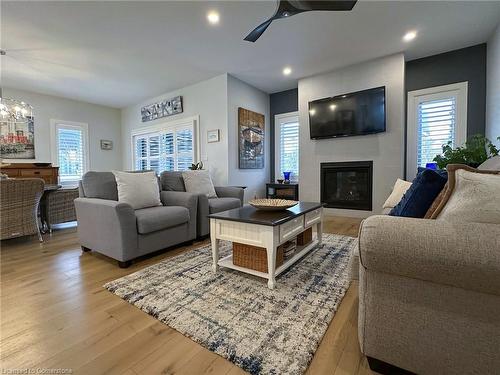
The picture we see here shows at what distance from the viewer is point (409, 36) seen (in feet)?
10.1

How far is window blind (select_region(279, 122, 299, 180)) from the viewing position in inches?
200

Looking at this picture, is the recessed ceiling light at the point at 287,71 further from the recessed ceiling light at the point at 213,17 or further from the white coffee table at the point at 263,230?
the white coffee table at the point at 263,230

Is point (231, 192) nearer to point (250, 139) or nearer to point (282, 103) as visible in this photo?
point (250, 139)

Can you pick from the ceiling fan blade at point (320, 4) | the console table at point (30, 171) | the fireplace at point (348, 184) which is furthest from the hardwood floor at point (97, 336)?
the console table at point (30, 171)

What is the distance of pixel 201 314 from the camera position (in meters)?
1.38

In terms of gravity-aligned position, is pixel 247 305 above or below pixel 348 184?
below

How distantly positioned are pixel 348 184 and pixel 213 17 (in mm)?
3166

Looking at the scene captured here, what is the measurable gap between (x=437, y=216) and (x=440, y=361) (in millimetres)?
522

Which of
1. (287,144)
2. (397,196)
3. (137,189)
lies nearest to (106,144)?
(137,189)

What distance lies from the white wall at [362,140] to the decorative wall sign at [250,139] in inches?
36.7

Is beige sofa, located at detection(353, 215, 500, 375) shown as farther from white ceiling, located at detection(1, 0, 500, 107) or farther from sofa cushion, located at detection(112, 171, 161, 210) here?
white ceiling, located at detection(1, 0, 500, 107)

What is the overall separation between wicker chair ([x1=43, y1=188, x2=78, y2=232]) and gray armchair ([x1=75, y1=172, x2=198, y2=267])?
1.24 metres

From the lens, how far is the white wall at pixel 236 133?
4.33 meters

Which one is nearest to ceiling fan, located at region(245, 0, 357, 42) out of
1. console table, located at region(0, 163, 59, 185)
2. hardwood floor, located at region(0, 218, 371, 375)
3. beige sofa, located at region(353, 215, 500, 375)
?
beige sofa, located at region(353, 215, 500, 375)
